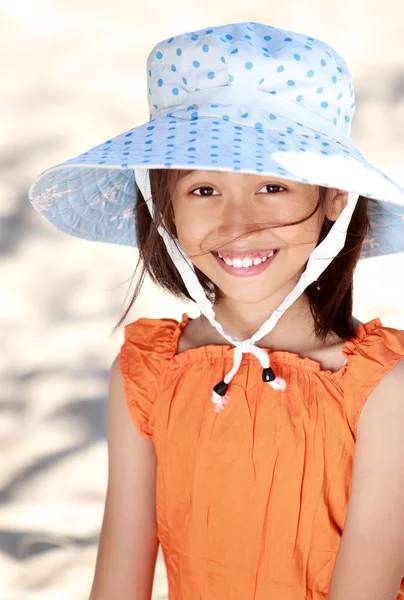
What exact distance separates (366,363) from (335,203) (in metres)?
→ 0.22

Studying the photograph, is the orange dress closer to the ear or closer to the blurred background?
the ear

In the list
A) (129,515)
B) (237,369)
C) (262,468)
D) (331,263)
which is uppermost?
(331,263)

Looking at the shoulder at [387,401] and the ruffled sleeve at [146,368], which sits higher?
the shoulder at [387,401]

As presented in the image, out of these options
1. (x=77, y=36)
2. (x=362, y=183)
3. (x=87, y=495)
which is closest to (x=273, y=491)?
(x=362, y=183)

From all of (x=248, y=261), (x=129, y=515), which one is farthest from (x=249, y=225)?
(x=129, y=515)

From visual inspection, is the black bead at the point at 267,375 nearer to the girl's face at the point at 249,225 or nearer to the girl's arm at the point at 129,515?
the girl's face at the point at 249,225

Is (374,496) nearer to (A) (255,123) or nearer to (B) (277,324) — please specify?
(B) (277,324)

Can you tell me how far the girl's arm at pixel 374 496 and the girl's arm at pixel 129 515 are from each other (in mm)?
318

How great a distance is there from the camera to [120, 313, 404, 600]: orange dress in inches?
48.0

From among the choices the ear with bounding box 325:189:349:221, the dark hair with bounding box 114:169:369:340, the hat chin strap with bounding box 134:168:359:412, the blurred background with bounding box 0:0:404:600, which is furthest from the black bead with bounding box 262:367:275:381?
the blurred background with bounding box 0:0:404:600

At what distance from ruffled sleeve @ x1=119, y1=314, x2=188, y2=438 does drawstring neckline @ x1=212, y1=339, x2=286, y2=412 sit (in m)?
0.13

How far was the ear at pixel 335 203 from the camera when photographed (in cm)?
127

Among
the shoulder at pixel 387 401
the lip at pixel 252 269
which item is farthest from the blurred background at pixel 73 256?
the shoulder at pixel 387 401

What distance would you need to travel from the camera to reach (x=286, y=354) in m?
1.26
